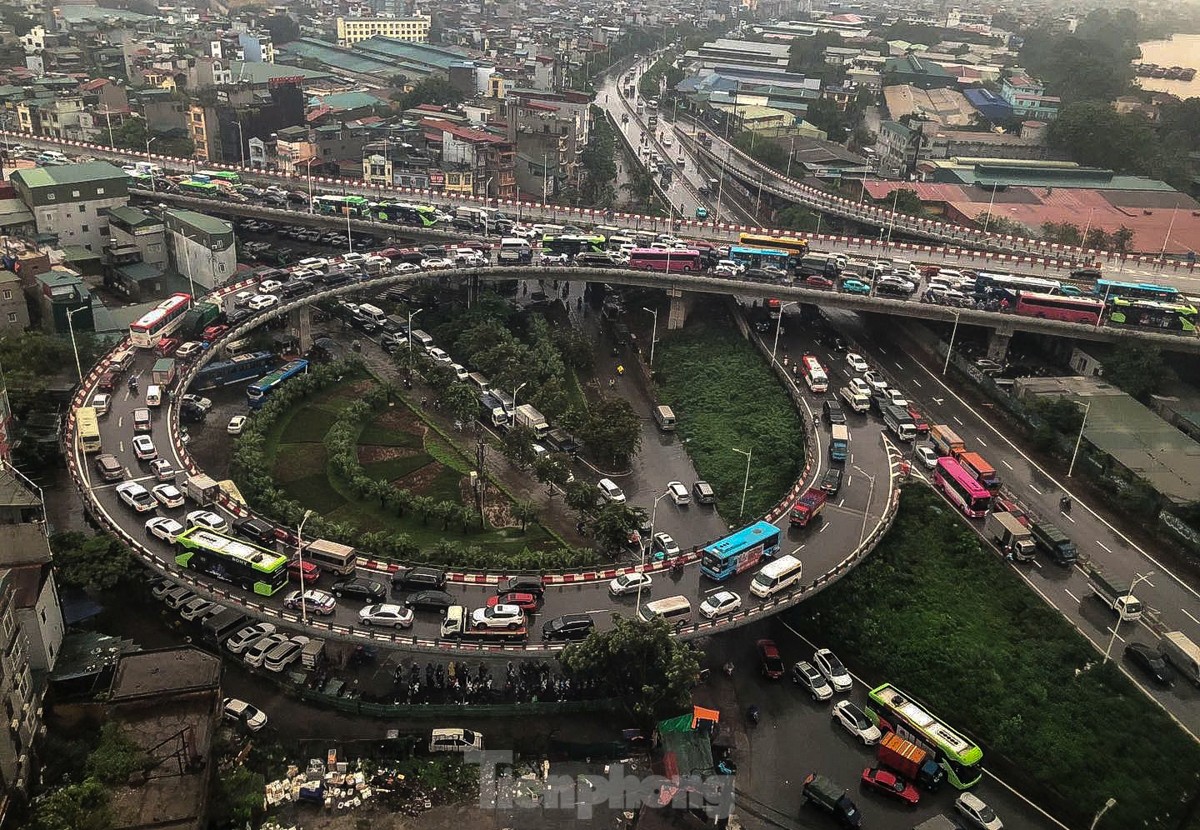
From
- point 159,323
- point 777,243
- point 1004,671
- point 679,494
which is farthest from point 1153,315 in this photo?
point 159,323

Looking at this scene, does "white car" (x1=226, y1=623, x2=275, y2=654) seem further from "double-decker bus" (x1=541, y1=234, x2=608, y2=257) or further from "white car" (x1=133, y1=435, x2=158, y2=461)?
"double-decker bus" (x1=541, y1=234, x2=608, y2=257)

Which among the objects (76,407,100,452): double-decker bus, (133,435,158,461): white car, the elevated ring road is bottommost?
the elevated ring road

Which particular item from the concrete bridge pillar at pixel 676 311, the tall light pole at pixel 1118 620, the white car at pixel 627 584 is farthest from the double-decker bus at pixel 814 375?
the white car at pixel 627 584

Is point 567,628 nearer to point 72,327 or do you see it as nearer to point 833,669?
point 833,669

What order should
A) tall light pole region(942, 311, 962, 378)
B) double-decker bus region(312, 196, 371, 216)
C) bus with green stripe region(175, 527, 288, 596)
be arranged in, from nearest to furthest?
bus with green stripe region(175, 527, 288, 596) → tall light pole region(942, 311, 962, 378) → double-decker bus region(312, 196, 371, 216)

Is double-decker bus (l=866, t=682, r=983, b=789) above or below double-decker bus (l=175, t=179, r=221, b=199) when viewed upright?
below

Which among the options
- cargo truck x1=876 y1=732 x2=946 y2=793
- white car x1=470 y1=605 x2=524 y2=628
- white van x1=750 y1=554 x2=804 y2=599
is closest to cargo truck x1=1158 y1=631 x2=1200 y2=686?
cargo truck x1=876 y1=732 x2=946 y2=793

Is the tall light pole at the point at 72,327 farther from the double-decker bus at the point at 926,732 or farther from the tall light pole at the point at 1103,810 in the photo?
the tall light pole at the point at 1103,810
